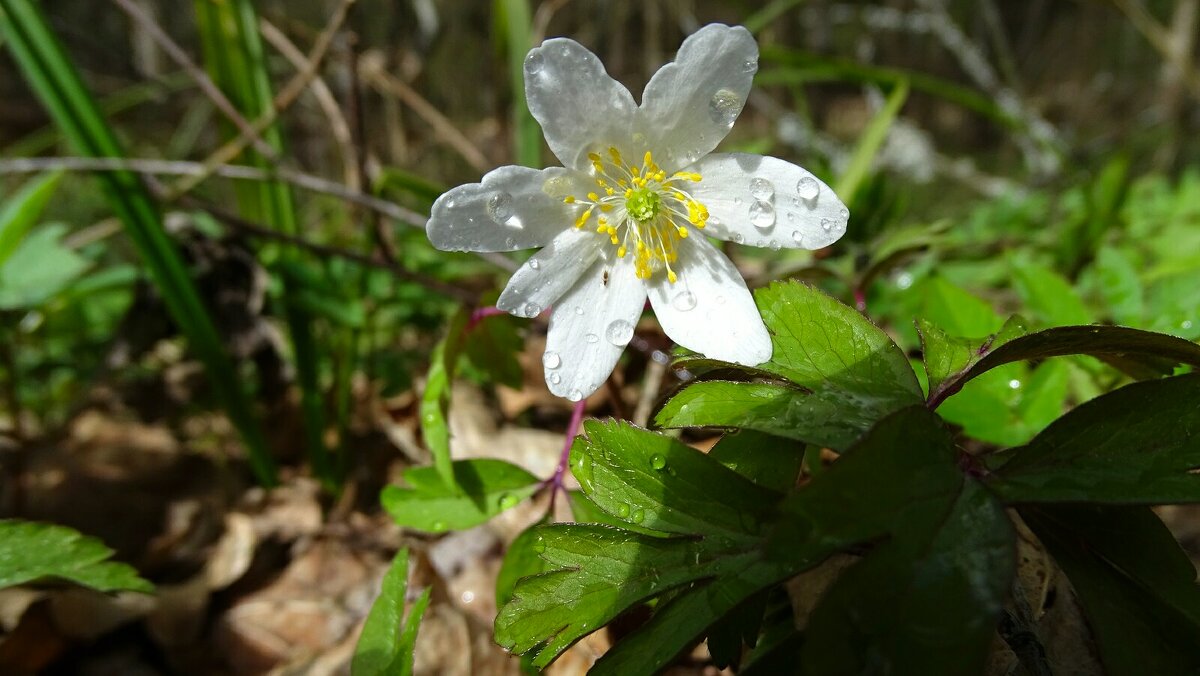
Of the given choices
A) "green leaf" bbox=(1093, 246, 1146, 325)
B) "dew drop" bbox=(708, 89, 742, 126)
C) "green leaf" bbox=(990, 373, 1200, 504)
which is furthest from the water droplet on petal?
"green leaf" bbox=(1093, 246, 1146, 325)

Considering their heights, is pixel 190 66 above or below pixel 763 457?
above

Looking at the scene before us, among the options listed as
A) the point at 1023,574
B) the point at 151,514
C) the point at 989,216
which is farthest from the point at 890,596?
the point at 989,216

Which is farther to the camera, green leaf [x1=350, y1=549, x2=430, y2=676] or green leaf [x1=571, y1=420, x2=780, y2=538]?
green leaf [x1=350, y1=549, x2=430, y2=676]

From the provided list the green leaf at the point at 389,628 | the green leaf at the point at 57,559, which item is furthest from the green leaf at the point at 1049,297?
the green leaf at the point at 57,559

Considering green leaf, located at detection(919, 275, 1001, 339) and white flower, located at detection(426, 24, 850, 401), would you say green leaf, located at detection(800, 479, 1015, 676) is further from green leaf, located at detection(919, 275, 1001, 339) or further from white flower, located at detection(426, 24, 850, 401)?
green leaf, located at detection(919, 275, 1001, 339)

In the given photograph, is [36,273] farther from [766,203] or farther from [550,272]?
[766,203]

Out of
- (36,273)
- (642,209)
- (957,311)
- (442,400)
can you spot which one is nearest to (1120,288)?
(957,311)
